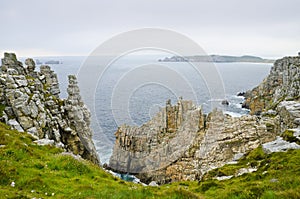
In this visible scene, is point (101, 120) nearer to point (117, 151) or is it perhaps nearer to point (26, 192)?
point (117, 151)

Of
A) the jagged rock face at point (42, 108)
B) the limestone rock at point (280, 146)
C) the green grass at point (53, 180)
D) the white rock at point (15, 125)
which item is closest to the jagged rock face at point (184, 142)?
the jagged rock face at point (42, 108)

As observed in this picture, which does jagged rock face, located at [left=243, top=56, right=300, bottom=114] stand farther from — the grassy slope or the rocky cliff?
the grassy slope

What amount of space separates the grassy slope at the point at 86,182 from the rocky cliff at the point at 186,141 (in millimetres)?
37523

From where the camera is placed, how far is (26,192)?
548 inches

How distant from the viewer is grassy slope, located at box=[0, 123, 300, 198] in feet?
43.2

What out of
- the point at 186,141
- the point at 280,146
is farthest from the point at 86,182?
the point at 186,141

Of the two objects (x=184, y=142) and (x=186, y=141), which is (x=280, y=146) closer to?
(x=186, y=141)

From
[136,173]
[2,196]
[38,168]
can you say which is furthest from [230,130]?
[2,196]

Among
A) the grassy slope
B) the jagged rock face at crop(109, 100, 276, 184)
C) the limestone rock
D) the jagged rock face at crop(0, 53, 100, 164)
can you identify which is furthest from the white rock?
the jagged rock face at crop(109, 100, 276, 184)

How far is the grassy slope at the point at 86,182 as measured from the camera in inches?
519

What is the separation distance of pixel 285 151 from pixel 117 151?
58326 millimetres

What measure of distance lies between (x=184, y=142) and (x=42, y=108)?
131ft

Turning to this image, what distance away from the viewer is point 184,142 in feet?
229

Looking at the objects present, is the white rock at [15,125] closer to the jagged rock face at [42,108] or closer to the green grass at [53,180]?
the jagged rock face at [42,108]
